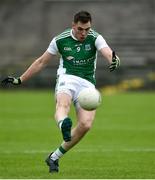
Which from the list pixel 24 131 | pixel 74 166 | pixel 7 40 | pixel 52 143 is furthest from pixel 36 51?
pixel 74 166

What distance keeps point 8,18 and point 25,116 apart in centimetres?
2453

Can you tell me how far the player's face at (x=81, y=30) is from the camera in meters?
12.9

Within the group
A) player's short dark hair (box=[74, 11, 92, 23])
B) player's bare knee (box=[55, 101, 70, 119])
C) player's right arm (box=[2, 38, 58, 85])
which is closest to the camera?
player's bare knee (box=[55, 101, 70, 119])

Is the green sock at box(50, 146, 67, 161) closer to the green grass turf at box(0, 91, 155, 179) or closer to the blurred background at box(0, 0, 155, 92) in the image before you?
the green grass turf at box(0, 91, 155, 179)

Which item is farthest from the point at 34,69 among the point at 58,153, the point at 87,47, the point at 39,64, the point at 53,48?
the point at 58,153

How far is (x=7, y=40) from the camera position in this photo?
4797 cm

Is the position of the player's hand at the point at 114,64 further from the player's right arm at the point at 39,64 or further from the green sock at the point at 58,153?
the green sock at the point at 58,153

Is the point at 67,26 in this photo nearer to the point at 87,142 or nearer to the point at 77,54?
the point at 87,142

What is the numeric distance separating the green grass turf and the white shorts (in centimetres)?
112

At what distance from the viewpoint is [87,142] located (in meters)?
18.3

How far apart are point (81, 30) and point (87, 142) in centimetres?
573

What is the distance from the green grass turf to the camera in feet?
42.5

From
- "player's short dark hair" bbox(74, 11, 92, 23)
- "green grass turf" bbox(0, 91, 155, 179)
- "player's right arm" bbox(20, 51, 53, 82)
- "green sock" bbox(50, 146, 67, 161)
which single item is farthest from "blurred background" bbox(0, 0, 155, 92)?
"player's short dark hair" bbox(74, 11, 92, 23)

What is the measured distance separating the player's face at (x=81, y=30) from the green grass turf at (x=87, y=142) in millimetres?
1916
